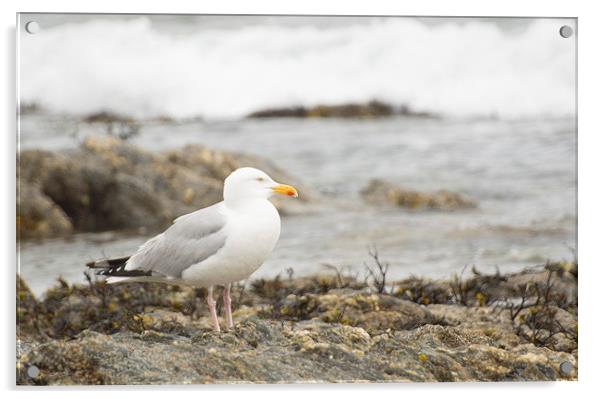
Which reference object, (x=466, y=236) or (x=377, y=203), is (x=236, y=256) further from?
(x=466, y=236)

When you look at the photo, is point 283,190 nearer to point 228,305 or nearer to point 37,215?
point 228,305

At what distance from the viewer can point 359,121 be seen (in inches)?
166

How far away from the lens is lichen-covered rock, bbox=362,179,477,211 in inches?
163

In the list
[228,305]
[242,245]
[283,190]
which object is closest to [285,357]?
[228,305]

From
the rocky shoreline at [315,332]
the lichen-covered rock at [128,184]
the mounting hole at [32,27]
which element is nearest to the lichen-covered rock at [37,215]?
the lichen-covered rock at [128,184]

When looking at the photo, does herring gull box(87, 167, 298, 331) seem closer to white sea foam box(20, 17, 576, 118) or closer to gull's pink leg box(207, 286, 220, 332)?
gull's pink leg box(207, 286, 220, 332)

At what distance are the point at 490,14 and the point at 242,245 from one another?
1610 millimetres

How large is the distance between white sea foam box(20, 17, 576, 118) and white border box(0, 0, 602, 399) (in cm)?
7

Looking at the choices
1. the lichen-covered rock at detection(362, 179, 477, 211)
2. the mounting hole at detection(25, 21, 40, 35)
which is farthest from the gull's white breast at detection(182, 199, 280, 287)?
the mounting hole at detection(25, 21, 40, 35)

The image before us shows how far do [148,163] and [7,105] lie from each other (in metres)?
0.68

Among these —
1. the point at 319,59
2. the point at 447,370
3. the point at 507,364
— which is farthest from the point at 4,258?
the point at 507,364

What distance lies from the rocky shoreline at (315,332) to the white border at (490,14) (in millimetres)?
60

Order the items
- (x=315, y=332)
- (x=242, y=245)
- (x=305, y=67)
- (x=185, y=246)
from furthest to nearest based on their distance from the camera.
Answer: (x=305, y=67) → (x=315, y=332) → (x=185, y=246) → (x=242, y=245)
